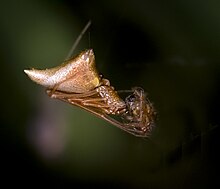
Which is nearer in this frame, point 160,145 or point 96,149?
point 160,145

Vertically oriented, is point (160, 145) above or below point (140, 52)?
below

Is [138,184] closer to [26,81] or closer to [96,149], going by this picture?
[96,149]

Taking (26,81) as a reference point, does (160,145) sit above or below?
below

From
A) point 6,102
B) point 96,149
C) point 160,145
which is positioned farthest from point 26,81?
point 160,145

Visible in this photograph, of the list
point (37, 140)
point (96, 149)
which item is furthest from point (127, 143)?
point (37, 140)

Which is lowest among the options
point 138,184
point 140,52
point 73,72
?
point 138,184

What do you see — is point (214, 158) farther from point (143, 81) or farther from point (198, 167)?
point (143, 81)
